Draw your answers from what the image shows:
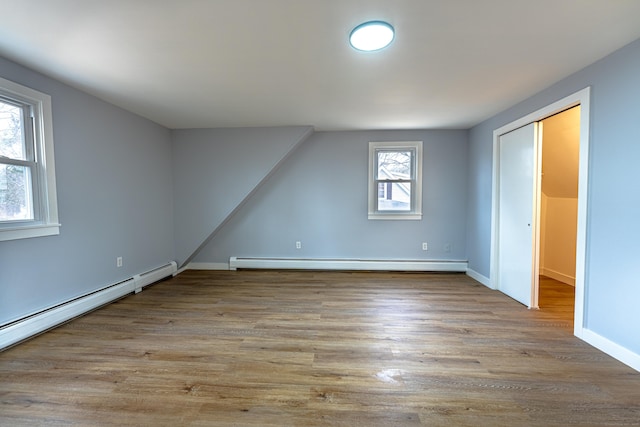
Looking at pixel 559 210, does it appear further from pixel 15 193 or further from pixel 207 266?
pixel 15 193

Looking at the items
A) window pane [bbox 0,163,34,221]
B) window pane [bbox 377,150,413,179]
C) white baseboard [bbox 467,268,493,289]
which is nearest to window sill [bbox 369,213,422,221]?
window pane [bbox 377,150,413,179]

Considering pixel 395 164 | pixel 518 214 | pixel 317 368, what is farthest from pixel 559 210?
pixel 317 368

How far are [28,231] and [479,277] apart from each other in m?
5.02

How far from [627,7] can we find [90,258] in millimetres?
4633

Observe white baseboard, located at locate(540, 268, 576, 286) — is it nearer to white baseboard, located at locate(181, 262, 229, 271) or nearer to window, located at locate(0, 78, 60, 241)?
white baseboard, located at locate(181, 262, 229, 271)

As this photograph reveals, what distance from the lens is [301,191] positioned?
4297 millimetres

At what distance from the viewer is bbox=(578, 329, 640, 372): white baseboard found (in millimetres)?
1787

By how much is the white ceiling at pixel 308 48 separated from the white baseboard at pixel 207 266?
2534 mm

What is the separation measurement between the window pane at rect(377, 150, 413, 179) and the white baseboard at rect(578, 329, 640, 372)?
276 cm

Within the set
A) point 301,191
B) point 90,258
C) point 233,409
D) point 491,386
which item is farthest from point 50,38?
point 491,386

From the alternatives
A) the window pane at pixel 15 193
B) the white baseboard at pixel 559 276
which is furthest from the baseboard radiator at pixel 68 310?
the white baseboard at pixel 559 276

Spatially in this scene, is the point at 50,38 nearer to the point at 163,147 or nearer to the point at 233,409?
the point at 163,147

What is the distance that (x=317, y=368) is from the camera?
1810 mm

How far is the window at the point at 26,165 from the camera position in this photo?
6.92 feet
